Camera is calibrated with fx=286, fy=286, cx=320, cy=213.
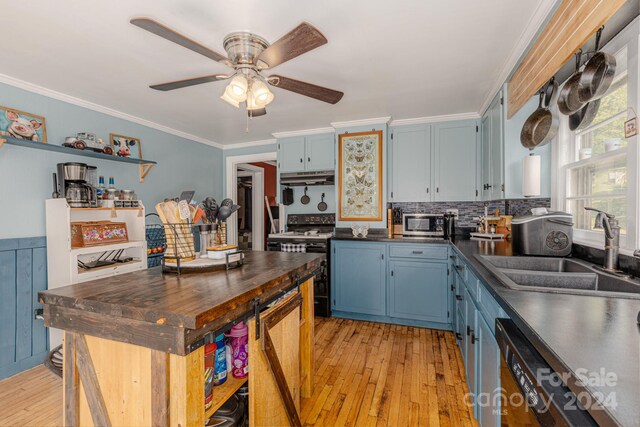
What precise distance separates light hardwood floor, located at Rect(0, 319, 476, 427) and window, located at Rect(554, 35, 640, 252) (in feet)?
4.47

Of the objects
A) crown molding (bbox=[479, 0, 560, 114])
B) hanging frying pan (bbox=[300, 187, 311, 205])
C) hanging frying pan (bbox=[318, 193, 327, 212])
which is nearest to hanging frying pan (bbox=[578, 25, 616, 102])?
crown molding (bbox=[479, 0, 560, 114])

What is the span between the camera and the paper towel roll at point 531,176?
2139 millimetres

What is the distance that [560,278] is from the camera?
1.44 m

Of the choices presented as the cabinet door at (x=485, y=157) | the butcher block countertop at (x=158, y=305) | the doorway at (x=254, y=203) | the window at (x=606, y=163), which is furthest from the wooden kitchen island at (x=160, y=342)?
the doorway at (x=254, y=203)

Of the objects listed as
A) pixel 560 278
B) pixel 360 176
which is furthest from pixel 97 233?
pixel 560 278

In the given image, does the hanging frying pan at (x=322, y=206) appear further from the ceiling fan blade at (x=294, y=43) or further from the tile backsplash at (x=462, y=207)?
the ceiling fan blade at (x=294, y=43)

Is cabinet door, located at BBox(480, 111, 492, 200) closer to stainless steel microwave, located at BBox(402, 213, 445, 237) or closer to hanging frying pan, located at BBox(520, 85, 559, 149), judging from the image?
stainless steel microwave, located at BBox(402, 213, 445, 237)

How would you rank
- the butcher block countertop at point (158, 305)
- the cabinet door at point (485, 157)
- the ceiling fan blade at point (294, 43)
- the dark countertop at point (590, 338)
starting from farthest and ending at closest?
the cabinet door at point (485, 157)
the ceiling fan blade at point (294, 43)
the butcher block countertop at point (158, 305)
the dark countertop at point (590, 338)

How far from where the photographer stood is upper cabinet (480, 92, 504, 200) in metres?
2.43

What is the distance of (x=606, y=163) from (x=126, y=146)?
4.21 metres

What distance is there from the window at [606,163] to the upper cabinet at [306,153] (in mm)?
2380

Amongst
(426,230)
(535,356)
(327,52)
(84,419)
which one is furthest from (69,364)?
(426,230)

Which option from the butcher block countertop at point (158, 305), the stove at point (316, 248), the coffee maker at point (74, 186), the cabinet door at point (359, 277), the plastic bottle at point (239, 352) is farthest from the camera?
the stove at point (316, 248)

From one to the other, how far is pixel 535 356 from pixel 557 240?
55.9 inches
